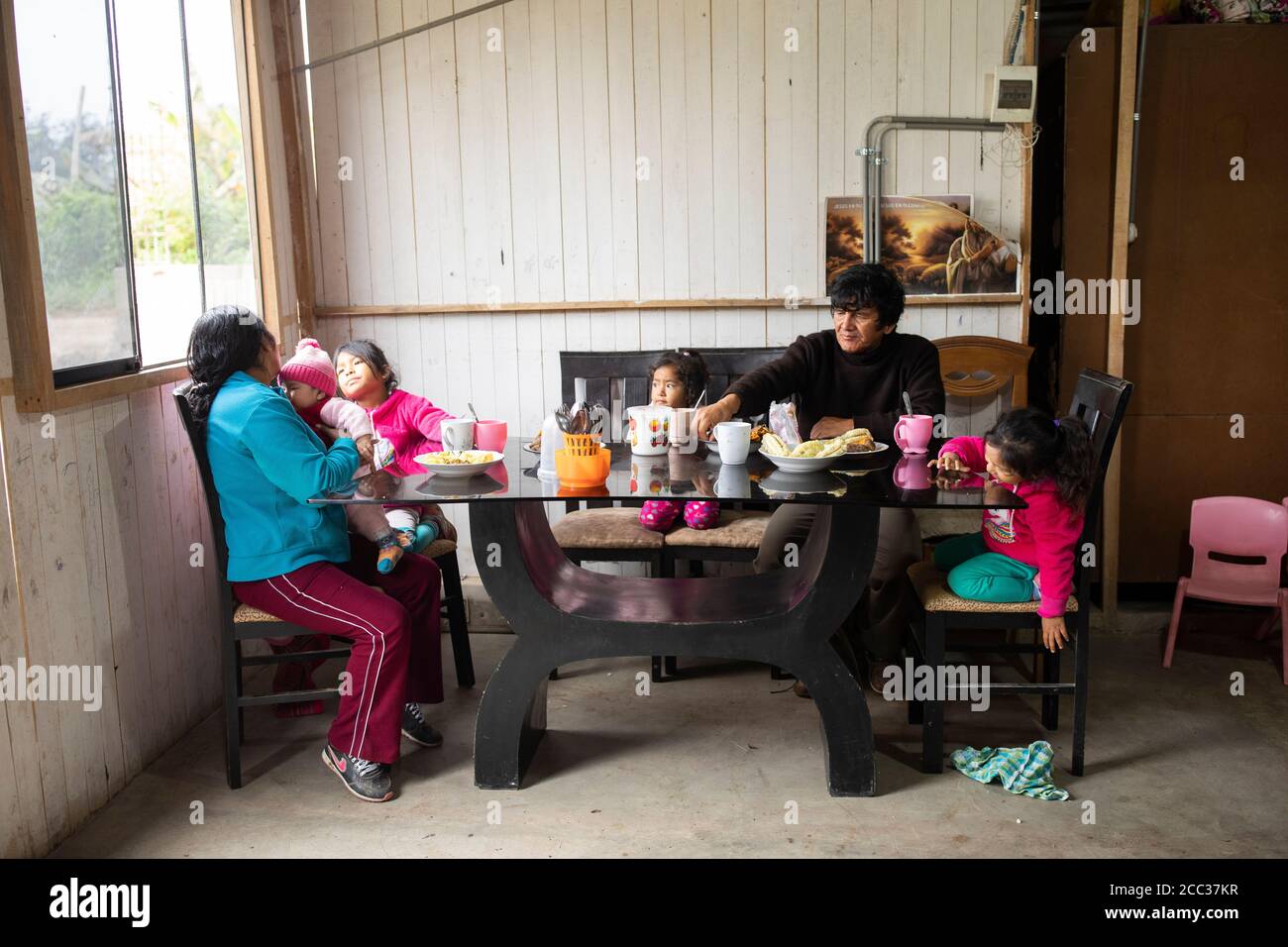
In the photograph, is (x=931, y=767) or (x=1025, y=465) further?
(x=931, y=767)

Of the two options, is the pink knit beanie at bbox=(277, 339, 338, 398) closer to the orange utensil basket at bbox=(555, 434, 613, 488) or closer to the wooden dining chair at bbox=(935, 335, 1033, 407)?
the orange utensil basket at bbox=(555, 434, 613, 488)

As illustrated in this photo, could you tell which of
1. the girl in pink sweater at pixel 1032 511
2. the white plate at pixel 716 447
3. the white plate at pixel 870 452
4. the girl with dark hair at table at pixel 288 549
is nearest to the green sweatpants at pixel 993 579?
the girl in pink sweater at pixel 1032 511

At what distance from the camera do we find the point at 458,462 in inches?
104

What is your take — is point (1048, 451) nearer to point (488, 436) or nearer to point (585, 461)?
point (585, 461)

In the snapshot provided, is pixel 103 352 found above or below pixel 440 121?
below

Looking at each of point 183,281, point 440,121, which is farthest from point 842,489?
point 440,121

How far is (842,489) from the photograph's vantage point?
2.41 meters

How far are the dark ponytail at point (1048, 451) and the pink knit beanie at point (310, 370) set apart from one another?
172 centimetres

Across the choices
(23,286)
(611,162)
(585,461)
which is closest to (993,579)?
(585,461)

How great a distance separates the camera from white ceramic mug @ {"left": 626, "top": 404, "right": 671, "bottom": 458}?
9.39 ft

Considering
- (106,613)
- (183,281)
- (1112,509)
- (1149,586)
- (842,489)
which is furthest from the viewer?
(1149,586)

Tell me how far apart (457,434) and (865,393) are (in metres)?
1.31

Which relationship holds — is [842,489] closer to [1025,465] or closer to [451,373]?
[1025,465]

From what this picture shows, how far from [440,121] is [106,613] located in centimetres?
213
